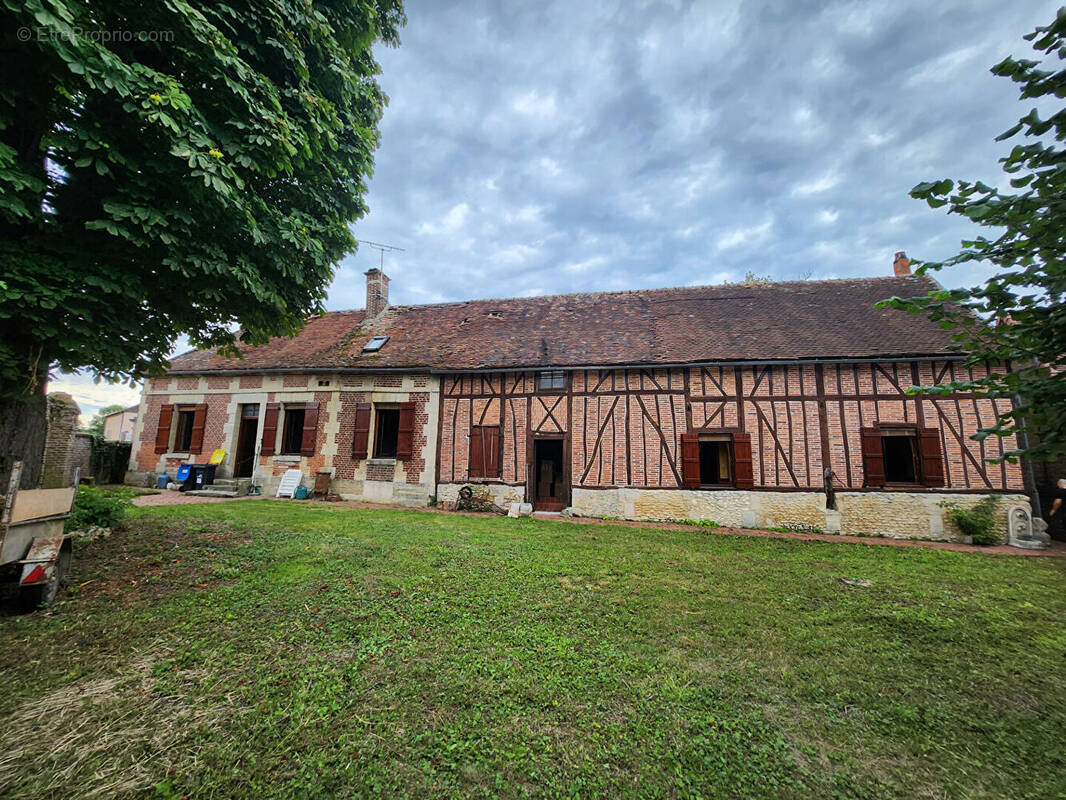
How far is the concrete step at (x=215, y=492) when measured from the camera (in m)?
11.2

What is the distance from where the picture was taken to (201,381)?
12.8 meters

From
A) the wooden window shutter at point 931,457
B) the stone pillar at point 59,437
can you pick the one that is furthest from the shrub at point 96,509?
the wooden window shutter at point 931,457

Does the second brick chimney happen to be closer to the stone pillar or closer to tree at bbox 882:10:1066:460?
tree at bbox 882:10:1066:460

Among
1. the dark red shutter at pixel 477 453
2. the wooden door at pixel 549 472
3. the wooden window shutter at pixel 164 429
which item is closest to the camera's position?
the dark red shutter at pixel 477 453

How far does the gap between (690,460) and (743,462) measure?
1.15 metres

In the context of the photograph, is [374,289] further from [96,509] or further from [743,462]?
[743,462]

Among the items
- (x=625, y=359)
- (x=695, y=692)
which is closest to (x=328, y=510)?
(x=625, y=359)

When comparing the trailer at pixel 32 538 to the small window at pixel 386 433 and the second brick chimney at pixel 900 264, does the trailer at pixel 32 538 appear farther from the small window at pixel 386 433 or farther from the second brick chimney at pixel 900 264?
the second brick chimney at pixel 900 264

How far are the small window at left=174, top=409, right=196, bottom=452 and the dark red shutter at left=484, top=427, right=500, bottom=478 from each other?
9.73 meters

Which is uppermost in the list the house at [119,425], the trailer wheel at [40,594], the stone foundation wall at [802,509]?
the house at [119,425]

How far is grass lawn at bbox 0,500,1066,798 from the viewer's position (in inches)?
77.7

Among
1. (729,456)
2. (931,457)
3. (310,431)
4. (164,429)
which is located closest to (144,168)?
(310,431)

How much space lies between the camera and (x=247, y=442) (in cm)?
1304

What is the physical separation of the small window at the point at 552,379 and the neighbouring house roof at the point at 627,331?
33 cm
